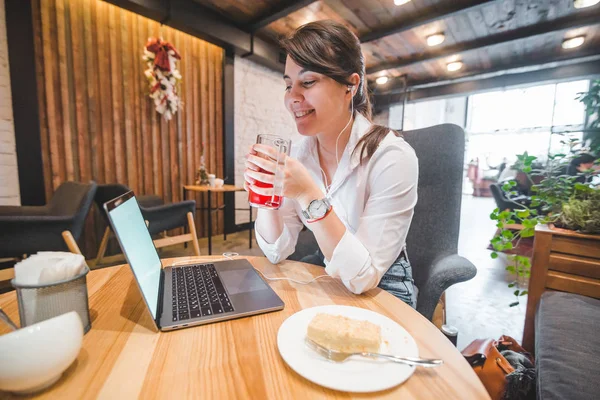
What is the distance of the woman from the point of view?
810 mm

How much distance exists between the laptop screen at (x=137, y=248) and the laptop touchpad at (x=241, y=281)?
0.18m

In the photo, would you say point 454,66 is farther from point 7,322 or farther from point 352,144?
point 7,322

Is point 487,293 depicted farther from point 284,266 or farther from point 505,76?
point 505,76

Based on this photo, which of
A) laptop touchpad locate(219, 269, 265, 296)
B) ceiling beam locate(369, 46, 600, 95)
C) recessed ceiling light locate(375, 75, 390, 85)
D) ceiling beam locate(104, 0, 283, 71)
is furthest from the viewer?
recessed ceiling light locate(375, 75, 390, 85)

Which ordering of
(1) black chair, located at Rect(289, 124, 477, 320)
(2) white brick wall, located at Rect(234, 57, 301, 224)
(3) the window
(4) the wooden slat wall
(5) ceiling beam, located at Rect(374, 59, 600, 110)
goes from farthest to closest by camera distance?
(3) the window, (5) ceiling beam, located at Rect(374, 59, 600, 110), (2) white brick wall, located at Rect(234, 57, 301, 224), (4) the wooden slat wall, (1) black chair, located at Rect(289, 124, 477, 320)

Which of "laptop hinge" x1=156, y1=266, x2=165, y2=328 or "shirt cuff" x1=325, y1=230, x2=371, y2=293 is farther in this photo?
"shirt cuff" x1=325, y1=230, x2=371, y2=293

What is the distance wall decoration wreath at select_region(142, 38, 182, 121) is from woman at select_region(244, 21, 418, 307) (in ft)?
9.09

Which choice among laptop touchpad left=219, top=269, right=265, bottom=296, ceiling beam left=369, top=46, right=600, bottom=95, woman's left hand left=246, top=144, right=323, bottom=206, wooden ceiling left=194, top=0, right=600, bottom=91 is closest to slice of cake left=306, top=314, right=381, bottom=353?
laptop touchpad left=219, top=269, right=265, bottom=296

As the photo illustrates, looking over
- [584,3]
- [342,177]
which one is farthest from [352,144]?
[584,3]

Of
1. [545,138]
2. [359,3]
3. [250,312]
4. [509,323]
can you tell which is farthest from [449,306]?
[545,138]

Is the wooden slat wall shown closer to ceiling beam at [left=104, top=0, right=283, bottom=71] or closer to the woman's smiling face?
ceiling beam at [left=104, top=0, right=283, bottom=71]

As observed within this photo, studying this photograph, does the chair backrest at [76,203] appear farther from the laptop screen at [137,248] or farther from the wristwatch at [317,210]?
the wristwatch at [317,210]

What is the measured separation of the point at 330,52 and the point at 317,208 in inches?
23.2

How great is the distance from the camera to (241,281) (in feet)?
2.63
